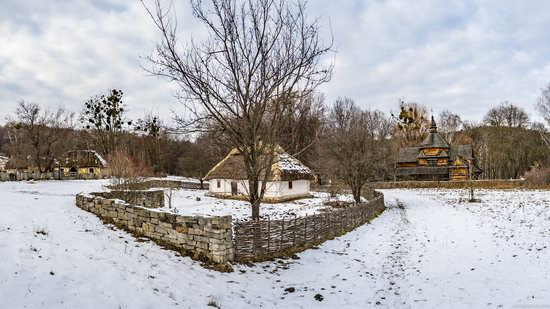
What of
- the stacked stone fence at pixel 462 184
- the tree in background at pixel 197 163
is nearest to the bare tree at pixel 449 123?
the stacked stone fence at pixel 462 184

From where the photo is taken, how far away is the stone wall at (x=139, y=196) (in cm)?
1828

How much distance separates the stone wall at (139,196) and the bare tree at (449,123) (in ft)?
220

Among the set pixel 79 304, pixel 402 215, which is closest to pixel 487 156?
pixel 402 215

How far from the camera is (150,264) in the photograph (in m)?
9.30

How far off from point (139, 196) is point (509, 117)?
228ft

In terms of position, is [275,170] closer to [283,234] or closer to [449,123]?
[283,234]

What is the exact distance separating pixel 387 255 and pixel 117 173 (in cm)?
1446

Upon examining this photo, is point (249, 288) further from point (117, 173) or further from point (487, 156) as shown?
point (487, 156)

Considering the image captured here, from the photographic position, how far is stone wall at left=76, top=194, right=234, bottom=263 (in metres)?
10.3

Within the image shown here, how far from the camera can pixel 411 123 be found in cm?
7138

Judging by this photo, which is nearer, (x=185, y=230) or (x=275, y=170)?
(x=185, y=230)

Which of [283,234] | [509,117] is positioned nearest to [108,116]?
[283,234]

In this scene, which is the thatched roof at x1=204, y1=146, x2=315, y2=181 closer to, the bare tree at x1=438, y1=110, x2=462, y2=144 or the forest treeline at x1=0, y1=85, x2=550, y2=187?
the forest treeline at x1=0, y1=85, x2=550, y2=187

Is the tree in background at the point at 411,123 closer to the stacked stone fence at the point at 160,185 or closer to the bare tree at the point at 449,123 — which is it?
the bare tree at the point at 449,123
